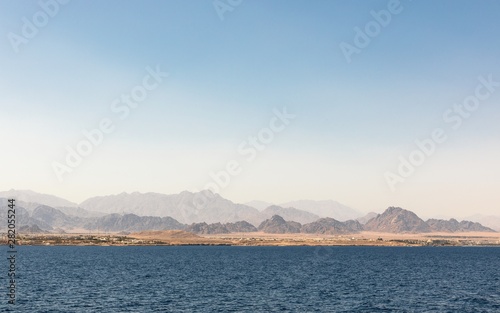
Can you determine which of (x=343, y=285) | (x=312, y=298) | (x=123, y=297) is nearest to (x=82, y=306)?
(x=123, y=297)

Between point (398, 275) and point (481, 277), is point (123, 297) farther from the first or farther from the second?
point (481, 277)

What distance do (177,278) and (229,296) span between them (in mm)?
40238

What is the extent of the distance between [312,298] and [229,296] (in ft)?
59.5

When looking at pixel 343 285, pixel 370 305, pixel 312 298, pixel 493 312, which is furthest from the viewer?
pixel 343 285

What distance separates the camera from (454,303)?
93438mm

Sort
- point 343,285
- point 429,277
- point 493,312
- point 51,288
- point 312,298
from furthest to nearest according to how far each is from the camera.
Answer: point 429,277 < point 343,285 < point 51,288 < point 312,298 < point 493,312

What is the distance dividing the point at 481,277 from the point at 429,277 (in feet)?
60.9

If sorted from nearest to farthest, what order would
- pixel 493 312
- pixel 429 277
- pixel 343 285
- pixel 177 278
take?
1. pixel 493 312
2. pixel 343 285
3. pixel 177 278
4. pixel 429 277

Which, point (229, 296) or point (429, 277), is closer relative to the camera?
point (229, 296)

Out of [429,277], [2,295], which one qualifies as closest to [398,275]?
[429,277]

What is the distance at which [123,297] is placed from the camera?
94375mm

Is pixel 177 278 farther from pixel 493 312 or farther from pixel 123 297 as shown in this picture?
pixel 493 312

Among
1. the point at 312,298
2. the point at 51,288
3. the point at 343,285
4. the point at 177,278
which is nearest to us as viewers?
the point at 312,298

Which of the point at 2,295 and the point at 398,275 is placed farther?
the point at 398,275
